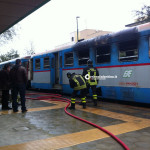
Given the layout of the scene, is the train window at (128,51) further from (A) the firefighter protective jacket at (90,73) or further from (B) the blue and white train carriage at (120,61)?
(A) the firefighter protective jacket at (90,73)

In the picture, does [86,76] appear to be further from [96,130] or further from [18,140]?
[18,140]

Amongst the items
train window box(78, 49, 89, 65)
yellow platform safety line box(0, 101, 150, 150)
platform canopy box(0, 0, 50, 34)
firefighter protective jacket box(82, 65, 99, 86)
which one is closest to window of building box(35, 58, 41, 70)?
train window box(78, 49, 89, 65)

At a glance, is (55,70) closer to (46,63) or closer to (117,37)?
(46,63)

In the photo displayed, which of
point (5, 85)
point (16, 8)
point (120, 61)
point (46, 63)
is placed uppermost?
point (16, 8)

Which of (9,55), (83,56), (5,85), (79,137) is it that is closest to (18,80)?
(5,85)

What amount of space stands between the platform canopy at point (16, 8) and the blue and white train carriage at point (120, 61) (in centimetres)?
400

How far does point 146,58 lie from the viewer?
805 cm

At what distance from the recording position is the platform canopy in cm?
628

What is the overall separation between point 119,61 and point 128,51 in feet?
2.05

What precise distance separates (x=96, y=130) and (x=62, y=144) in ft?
4.15

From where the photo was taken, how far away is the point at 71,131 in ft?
17.3

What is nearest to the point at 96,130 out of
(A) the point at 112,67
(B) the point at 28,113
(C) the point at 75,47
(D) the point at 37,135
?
(D) the point at 37,135

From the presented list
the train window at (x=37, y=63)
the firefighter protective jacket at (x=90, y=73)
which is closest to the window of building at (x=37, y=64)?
the train window at (x=37, y=63)

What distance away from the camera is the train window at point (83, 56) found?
11.1 m
